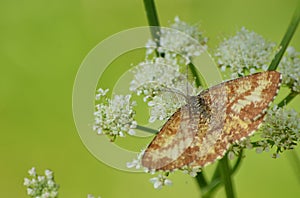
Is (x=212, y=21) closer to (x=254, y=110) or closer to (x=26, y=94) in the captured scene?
(x=26, y=94)

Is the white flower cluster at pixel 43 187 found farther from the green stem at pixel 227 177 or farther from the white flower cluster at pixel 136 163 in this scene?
the green stem at pixel 227 177

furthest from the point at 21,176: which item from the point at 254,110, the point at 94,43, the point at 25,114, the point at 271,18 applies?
the point at 254,110

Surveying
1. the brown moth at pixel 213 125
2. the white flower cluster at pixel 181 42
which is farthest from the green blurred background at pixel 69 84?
the brown moth at pixel 213 125

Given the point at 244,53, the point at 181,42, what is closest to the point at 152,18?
the point at 181,42

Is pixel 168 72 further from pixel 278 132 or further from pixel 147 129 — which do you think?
pixel 278 132

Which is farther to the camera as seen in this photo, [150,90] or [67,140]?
[67,140]

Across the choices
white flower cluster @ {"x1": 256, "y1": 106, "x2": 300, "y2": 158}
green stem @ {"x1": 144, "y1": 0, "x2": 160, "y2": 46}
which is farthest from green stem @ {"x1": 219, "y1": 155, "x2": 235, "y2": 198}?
green stem @ {"x1": 144, "y1": 0, "x2": 160, "y2": 46}
